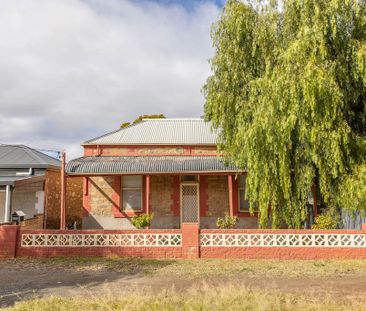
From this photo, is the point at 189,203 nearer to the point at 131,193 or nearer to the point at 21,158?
the point at 131,193

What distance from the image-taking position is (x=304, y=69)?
10.3 m

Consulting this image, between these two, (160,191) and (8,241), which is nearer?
(8,241)

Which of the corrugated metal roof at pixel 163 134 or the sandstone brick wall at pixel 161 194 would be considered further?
the corrugated metal roof at pixel 163 134

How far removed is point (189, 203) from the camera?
16.6 metres

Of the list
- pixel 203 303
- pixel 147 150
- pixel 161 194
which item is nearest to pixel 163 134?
pixel 147 150

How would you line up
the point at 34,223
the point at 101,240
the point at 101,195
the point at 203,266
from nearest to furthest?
the point at 203,266 → the point at 101,240 → the point at 34,223 → the point at 101,195

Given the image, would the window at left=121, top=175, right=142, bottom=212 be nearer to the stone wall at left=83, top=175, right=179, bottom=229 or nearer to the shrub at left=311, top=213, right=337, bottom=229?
the stone wall at left=83, top=175, right=179, bottom=229

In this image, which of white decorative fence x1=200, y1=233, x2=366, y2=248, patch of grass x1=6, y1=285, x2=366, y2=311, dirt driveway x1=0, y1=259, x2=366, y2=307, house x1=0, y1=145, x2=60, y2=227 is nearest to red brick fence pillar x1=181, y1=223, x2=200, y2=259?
white decorative fence x1=200, y1=233, x2=366, y2=248

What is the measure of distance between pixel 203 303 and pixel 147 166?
32.4 ft

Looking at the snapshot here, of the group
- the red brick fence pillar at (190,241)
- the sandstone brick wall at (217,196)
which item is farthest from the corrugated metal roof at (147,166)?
the red brick fence pillar at (190,241)

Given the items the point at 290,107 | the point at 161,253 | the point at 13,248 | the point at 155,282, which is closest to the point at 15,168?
the point at 13,248

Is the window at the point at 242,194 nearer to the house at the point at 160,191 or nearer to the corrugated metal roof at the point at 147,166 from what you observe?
the house at the point at 160,191

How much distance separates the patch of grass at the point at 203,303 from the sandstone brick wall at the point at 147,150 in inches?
434

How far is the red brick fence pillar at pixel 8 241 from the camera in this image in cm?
1066
